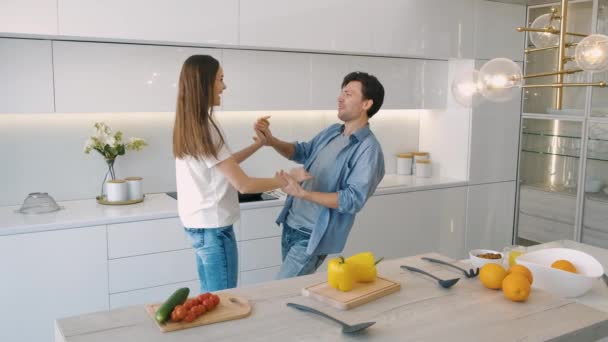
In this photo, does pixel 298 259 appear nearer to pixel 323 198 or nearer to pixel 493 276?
pixel 323 198

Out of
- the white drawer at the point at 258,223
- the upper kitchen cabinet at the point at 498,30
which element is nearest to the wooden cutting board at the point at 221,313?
the white drawer at the point at 258,223

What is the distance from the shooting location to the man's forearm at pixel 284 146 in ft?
8.61

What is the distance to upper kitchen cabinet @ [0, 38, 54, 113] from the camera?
9.60 feet

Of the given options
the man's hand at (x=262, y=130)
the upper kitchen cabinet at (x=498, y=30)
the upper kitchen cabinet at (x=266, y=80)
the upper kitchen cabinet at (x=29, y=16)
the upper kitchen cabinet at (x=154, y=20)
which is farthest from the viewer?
the upper kitchen cabinet at (x=498, y=30)

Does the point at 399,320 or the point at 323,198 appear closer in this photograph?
the point at 399,320

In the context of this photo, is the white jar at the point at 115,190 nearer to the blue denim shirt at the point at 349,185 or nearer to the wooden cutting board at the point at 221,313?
the blue denim shirt at the point at 349,185

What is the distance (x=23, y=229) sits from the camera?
9.07ft

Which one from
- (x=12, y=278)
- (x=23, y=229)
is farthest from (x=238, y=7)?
(x=12, y=278)

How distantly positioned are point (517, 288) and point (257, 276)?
208cm

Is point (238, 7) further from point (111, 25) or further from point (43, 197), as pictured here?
point (43, 197)

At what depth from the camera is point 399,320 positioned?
5.04ft

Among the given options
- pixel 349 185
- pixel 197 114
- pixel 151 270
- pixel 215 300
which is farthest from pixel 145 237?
pixel 215 300

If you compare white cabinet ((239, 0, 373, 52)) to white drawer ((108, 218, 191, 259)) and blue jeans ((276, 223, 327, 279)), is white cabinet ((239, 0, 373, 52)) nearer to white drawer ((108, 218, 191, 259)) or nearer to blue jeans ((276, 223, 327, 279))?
white drawer ((108, 218, 191, 259))

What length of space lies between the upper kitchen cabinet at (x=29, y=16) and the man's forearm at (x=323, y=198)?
1.61 m
